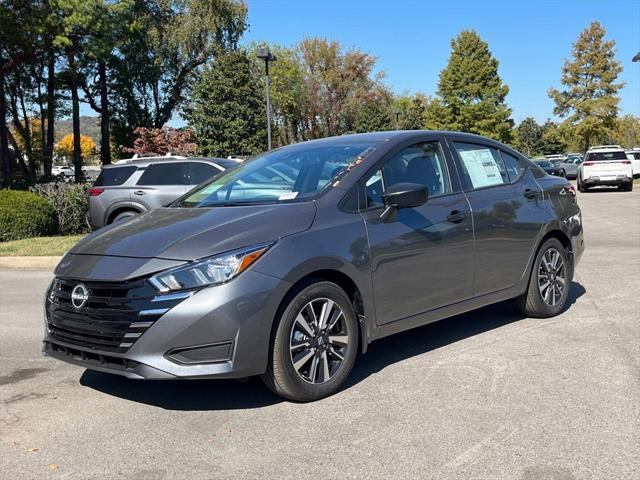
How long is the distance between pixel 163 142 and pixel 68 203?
2055 cm

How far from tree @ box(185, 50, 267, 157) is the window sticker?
28325 millimetres

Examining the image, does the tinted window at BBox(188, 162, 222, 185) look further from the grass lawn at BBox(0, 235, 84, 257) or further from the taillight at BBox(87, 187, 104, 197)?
the grass lawn at BBox(0, 235, 84, 257)

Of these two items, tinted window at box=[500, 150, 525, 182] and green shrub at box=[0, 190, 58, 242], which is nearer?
tinted window at box=[500, 150, 525, 182]

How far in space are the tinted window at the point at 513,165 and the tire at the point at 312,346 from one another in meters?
2.41

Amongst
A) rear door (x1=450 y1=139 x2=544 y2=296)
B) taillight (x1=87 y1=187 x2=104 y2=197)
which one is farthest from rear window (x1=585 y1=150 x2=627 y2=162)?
rear door (x1=450 y1=139 x2=544 y2=296)

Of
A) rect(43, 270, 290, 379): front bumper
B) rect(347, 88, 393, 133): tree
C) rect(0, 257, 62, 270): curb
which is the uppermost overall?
rect(347, 88, 393, 133): tree

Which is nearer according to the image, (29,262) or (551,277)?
(551,277)

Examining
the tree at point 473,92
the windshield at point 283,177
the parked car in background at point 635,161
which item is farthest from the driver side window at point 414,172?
the tree at point 473,92

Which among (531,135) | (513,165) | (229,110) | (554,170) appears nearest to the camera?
(513,165)

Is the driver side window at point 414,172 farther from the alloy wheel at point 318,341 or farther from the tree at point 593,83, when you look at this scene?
the tree at point 593,83

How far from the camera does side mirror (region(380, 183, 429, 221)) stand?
4.31 m

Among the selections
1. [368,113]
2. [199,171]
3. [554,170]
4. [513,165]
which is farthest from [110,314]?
[368,113]

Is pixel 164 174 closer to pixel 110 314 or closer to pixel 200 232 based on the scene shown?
pixel 200 232

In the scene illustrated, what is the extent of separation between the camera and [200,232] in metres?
3.84
